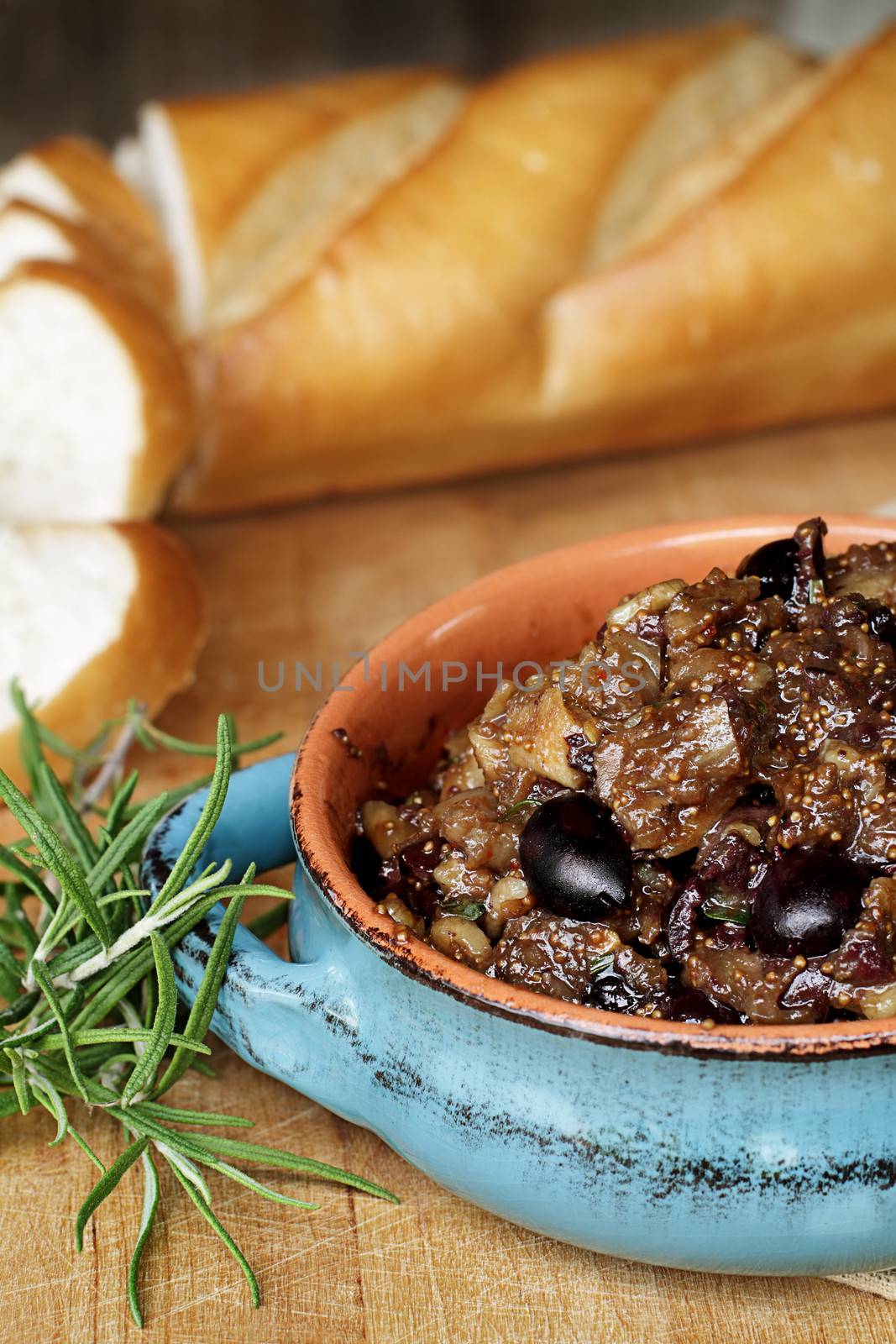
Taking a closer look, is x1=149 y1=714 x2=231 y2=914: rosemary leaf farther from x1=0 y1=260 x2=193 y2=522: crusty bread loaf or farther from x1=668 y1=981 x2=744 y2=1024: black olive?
x1=0 y1=260 x2=193 y2=522: crusty bread loaf

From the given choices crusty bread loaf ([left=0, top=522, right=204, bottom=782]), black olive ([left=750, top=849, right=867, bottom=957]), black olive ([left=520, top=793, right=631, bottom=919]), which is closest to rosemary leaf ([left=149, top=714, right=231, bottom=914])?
black olive ([left=520, top=793, right=631, bottom=919])

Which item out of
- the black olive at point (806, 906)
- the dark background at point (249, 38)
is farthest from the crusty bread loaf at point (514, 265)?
the black olive at point (806, 906)

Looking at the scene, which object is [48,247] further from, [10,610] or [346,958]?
[346,958]

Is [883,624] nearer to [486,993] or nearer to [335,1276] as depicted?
[486,993]

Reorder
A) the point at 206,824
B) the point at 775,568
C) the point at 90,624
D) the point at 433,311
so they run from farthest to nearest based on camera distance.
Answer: the point at 433,311 < the point at 90,624 < the point at 775,568 < the point at 206,824

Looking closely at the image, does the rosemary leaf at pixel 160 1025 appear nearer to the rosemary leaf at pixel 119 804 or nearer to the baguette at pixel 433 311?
the rosemary leaf at pixel 119 804

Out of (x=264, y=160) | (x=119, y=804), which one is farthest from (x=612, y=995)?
(x=264, y=160)
